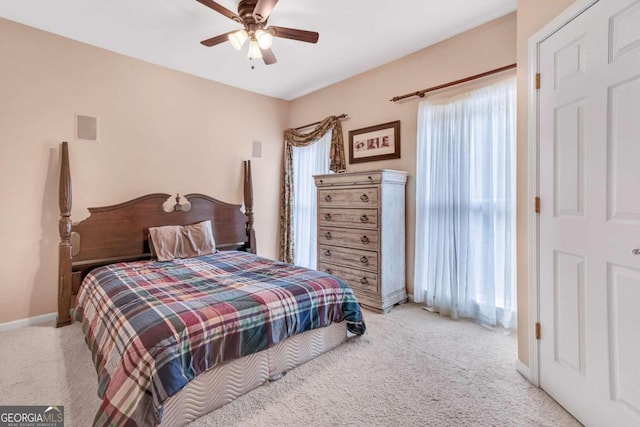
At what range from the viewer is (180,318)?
162 cm

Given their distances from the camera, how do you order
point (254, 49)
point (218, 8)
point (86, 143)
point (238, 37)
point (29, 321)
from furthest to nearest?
point (86, 143)
point (29, 321)
point (254, 49)
point (238, 37)
point (218, 8)

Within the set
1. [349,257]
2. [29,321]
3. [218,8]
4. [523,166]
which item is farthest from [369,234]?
[29,321]

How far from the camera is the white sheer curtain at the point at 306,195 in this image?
4379 mm

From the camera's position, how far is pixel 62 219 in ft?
9.34

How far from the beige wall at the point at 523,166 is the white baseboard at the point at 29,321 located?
13.6ft

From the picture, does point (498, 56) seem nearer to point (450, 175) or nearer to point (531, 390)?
point (450, 175)

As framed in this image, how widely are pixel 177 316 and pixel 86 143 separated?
2.64 meters

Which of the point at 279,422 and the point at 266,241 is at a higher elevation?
the point at 266,241

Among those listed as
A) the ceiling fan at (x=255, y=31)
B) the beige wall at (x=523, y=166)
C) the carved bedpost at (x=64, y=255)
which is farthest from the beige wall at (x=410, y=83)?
the carved bedpost at (x=64, y=255)

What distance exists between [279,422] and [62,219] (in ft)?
9.09

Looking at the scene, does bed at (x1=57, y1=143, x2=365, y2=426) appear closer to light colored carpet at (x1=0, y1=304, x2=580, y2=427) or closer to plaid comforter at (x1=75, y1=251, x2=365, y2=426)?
plaid comforter at (x1=75, y1=251, x2=365, y2=426)

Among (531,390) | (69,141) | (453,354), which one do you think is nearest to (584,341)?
(531,390)

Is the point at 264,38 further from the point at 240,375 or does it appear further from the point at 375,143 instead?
the point at 240,375

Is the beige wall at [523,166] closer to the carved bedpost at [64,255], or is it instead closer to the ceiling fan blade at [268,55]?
the ceiling fan blade at [268,55]
